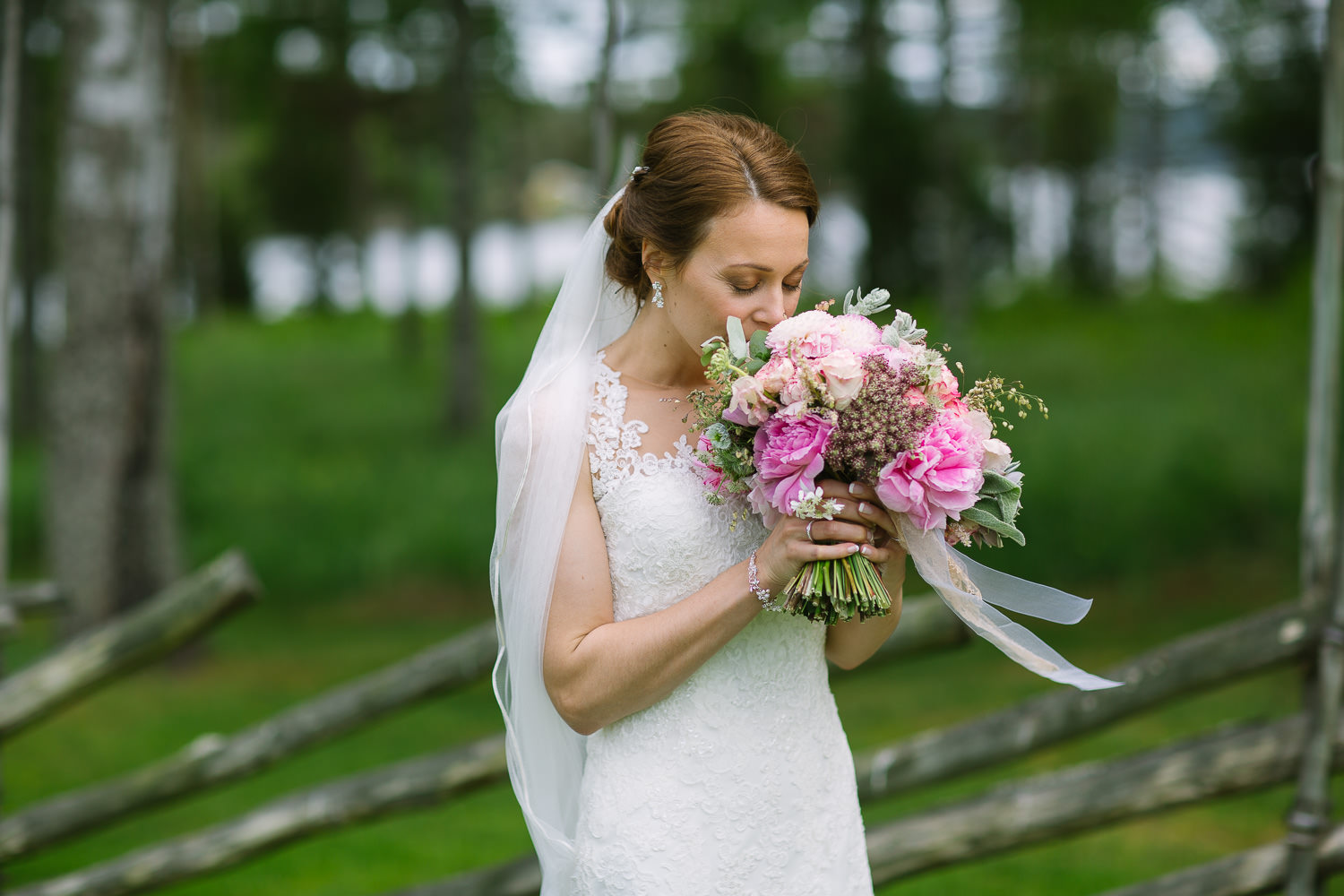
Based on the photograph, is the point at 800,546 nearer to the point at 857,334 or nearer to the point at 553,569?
the point at 857,334

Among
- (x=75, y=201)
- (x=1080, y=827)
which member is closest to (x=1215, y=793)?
(x=1080, y=827)

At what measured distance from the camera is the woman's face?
2.27 metres

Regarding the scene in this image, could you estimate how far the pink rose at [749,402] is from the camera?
Answer: 6.73ft

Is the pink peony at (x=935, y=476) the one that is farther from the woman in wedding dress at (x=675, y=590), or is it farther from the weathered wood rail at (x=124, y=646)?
the weathered wood rail at (x=124, y=646)

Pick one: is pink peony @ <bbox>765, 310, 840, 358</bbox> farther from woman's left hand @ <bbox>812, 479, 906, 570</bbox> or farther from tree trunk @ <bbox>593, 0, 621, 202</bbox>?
tree trunk @ <bbox>593, 0, 621, 202</bbox>

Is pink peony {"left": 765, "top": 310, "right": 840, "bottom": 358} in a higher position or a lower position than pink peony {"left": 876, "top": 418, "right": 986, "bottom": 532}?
higher

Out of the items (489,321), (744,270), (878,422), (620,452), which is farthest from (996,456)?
(489,321)

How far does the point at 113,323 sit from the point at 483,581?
3142 millimetres

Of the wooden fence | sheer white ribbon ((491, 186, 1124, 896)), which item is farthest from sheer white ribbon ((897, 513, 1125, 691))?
the wooden fence

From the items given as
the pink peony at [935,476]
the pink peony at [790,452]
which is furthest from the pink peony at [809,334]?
the pink peony at [935,476]

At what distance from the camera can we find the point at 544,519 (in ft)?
7.74

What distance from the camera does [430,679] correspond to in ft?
13.0

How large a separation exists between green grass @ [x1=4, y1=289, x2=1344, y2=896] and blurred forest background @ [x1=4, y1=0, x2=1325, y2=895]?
1.4 inches

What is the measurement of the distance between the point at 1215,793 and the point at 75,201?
6895 mm
